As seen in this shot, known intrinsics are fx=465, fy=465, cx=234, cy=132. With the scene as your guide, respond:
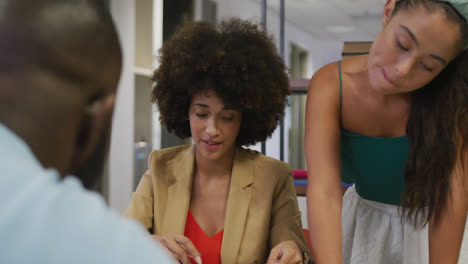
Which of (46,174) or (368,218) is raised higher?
(46,174)

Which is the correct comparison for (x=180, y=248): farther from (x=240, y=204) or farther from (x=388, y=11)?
(x=388, y=11)

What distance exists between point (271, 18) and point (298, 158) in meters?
2.11

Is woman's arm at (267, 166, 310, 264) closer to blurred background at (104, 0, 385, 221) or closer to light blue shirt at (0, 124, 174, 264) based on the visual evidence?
blurred background at (104, 0, 385, 221)

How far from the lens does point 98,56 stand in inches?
15.8

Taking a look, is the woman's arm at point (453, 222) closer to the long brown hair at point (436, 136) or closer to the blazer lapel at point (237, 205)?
the long brown hair at point (436, 136)

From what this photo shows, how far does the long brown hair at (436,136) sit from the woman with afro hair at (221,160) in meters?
0.34

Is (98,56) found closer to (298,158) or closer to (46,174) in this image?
(46,174)

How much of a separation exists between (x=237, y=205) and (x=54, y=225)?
3.41 feet

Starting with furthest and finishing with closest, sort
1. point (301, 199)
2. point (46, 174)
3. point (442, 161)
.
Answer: point (301, 199) < point (442, 161) < point (46, 174)

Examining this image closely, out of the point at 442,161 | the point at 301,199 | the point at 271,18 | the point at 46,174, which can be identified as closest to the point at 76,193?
the point at 46,174

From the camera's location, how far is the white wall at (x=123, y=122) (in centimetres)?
302

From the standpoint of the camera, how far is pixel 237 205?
52.2 inches

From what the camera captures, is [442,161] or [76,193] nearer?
[76,193]

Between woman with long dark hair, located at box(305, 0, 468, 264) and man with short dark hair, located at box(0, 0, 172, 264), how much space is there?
726 mm
